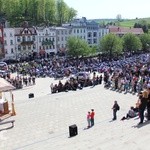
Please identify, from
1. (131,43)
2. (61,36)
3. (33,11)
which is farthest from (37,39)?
(131,43)

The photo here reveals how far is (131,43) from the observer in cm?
8906

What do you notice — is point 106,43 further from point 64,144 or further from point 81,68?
point 64,144

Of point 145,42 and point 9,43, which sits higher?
point 9,43

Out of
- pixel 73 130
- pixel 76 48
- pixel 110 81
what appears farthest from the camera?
pixel 76 48

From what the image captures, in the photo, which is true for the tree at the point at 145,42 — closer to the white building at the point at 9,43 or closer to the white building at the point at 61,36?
the white building at the point at 61,36

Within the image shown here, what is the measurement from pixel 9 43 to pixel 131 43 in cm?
2967

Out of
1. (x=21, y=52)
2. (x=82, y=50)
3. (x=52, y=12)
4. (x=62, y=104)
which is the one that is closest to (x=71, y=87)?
(x=62, y=104)

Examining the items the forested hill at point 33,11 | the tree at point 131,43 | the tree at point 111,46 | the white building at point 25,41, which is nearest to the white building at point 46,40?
the white building at point 25,41

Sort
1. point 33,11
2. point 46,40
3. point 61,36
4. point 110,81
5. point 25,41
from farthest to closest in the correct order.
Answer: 1. point 33,11
2. point 61,36
3. point 46,40
4. point 25,41
5. point 110,81

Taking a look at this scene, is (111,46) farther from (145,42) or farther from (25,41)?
(25,41)

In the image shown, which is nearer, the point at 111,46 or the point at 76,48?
the point at 76,48

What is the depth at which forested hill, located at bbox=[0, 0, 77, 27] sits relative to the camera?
10769 centimetres

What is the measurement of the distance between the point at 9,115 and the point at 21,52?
61.0m

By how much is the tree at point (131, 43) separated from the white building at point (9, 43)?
27.4 metres
